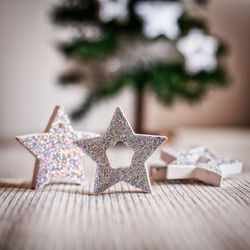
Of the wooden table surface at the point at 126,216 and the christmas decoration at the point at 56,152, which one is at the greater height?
the christmas decoration at the point at 56,152

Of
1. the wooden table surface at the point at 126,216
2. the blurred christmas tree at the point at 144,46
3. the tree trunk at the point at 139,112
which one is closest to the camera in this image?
the wooden table surface at the point at 126,216

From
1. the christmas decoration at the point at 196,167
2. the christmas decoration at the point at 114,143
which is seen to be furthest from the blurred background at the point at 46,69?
the christmas decoration at the point at 114,143

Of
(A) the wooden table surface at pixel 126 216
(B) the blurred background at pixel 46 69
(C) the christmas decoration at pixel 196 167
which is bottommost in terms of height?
(A) the wooden table surface at pixel 126 216

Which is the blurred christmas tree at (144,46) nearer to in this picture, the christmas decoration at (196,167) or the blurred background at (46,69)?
the blurred background at (46,69)

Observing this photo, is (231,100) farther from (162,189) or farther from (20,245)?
(20,245)

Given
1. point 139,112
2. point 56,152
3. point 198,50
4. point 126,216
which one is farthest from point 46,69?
point 126,216

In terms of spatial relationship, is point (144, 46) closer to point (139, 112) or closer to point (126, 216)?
point (139, 112)

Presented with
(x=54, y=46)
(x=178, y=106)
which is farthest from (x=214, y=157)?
(x=178, y=106)
